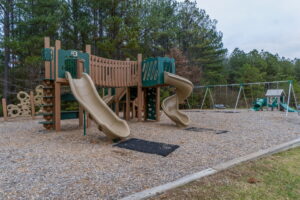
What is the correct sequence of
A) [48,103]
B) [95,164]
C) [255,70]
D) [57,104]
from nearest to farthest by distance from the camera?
1. [95,164]
2. [57,104]
3. [48,103]
4. [255,70]

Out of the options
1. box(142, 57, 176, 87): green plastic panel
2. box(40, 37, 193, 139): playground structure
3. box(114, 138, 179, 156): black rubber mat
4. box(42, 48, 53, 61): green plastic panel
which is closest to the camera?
box(114, 138, 179, 156): black rubber mat

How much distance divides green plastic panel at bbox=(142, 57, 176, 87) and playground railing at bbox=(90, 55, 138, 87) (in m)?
0.41

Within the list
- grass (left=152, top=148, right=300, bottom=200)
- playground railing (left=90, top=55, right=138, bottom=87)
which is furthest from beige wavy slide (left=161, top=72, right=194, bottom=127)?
grass (left=152, top=148, right=300, bottom=200)

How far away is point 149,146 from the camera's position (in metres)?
4.09

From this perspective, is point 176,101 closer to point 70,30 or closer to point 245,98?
point 245,98

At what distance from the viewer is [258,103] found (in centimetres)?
1373

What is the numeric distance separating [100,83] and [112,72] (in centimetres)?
68

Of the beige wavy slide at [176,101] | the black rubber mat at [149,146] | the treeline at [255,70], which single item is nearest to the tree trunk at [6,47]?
the beige wavy slide at [176,101]

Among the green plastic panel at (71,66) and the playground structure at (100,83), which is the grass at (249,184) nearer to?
the playground structure at (100,83)

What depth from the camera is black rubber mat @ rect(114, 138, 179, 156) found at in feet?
12.0

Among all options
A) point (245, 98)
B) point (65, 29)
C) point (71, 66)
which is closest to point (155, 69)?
point (71, 66)

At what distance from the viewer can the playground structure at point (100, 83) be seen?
15.5 ft

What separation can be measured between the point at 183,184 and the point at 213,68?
24.2m

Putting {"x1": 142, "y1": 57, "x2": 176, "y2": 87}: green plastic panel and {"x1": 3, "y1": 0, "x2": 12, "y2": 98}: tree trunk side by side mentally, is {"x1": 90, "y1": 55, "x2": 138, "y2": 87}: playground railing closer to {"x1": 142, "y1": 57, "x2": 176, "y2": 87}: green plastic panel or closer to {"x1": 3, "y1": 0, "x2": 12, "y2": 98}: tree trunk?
{"x1": 142, "y1": 57, "x2": 176, "y2": 87}: green plastic panel
